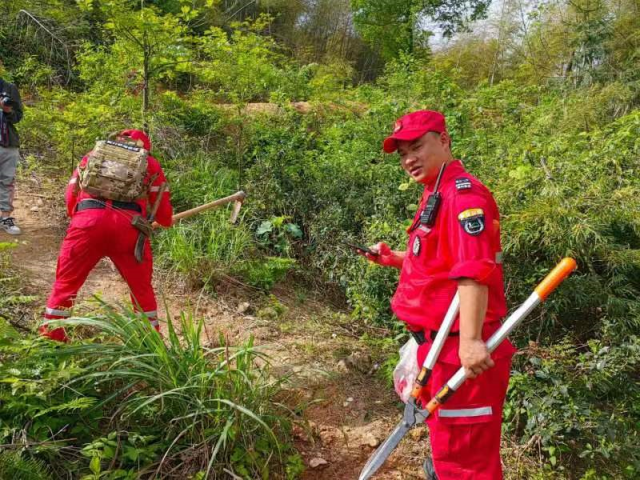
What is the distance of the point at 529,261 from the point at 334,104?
19.7 feet

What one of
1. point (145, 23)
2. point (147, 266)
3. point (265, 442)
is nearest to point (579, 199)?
point (265, 442)

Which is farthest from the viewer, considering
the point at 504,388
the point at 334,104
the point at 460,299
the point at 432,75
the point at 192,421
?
the point at 334,104

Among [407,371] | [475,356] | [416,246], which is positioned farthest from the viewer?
[407,371]

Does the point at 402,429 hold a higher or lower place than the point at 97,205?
lower

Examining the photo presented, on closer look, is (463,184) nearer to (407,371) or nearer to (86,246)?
(407,371)

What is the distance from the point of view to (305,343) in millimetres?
4090

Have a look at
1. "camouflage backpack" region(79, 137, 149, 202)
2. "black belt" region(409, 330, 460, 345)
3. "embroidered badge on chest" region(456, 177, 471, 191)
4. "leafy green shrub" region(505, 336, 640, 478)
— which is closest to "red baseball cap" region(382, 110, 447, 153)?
"embroidered badge on chest" region(456, 177, 471, 191)

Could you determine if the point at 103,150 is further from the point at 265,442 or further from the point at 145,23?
the point at 145,23

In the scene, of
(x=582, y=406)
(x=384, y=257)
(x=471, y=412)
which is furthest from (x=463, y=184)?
(x=582, y=406)

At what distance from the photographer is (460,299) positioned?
179 cm

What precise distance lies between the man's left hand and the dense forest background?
121 cm

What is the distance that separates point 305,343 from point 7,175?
384 centimetres

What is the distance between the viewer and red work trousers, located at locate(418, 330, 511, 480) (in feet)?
6.27

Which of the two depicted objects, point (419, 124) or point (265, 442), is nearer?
point (419, 124)
